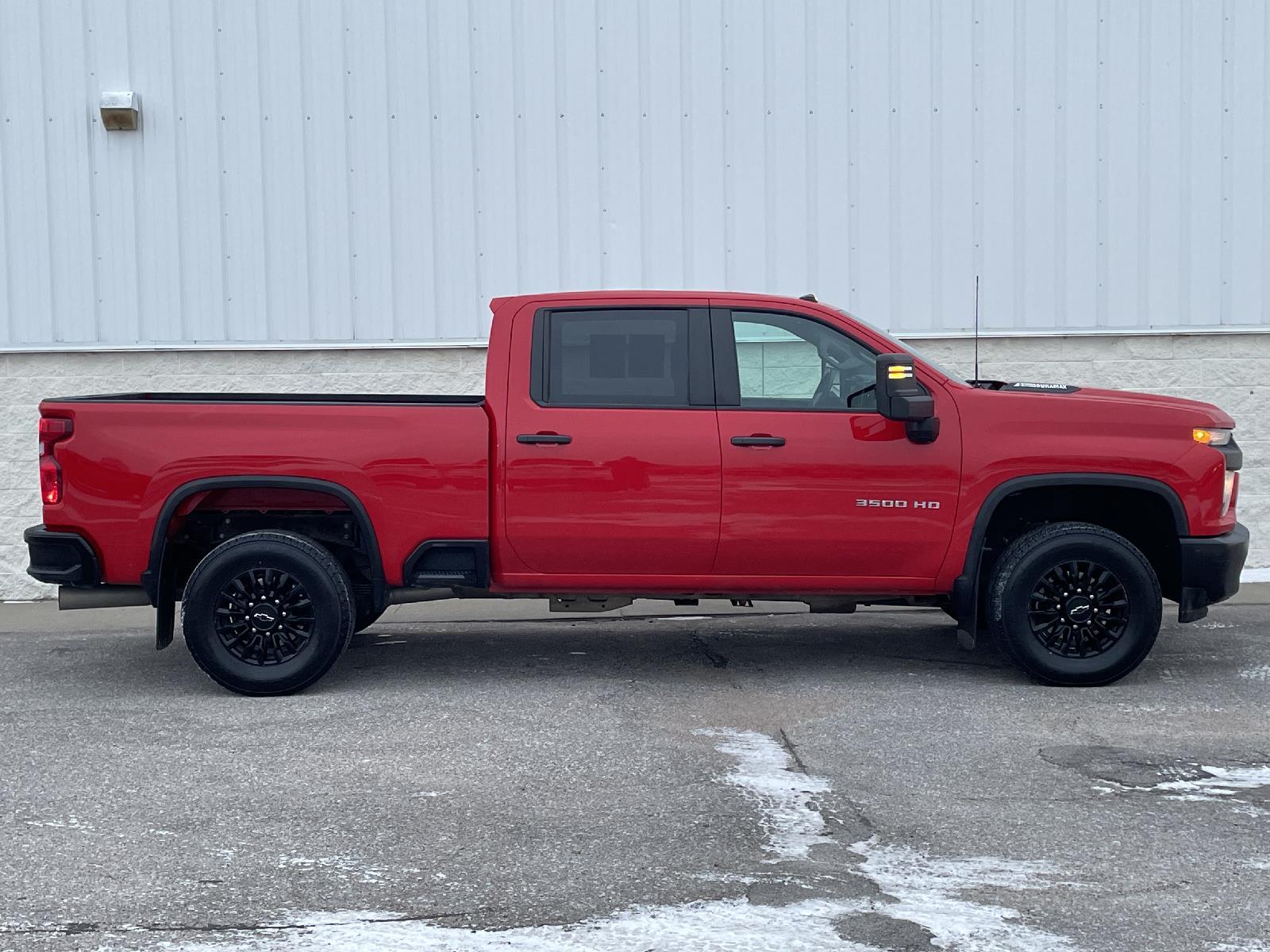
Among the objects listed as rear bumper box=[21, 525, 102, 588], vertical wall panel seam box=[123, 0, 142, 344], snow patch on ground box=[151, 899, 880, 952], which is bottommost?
snow patch on ground box=[151, 899, 880, 952]

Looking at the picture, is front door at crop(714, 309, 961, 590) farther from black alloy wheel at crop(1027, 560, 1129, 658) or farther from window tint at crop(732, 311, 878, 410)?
black alloy wheel at crop(1027, 560, 1129, 658)

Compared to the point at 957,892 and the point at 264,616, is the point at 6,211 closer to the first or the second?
the point at 264,616

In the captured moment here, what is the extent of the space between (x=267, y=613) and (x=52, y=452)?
1293mm

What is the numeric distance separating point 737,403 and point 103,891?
3.74 m

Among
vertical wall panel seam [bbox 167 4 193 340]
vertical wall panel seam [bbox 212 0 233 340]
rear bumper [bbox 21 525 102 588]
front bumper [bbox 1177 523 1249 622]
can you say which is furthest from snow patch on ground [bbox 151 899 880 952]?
vertical wall panel seam [bbox 167 4 193 340]

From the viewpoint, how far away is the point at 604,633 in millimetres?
8594

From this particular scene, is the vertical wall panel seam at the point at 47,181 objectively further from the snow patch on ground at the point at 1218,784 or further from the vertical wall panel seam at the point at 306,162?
the snow patch on ground at the point at 1218,784

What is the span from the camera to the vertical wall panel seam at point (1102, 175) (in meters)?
10.7

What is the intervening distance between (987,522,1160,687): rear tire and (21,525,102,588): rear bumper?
4.40 metres

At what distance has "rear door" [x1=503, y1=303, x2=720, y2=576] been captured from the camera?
668 centimetres

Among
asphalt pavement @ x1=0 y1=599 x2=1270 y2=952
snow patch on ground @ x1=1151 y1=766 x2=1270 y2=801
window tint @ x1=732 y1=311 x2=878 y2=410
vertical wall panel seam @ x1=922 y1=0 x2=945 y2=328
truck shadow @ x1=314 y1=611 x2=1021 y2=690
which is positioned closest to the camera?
asphalt pavement @ x1=0 y1=599 x2=1270 y2=952

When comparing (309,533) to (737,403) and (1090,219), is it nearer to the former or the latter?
(737,403)

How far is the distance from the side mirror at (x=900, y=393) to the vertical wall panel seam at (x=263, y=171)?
5737 millimetres

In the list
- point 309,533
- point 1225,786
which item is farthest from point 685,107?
point 1225,786
